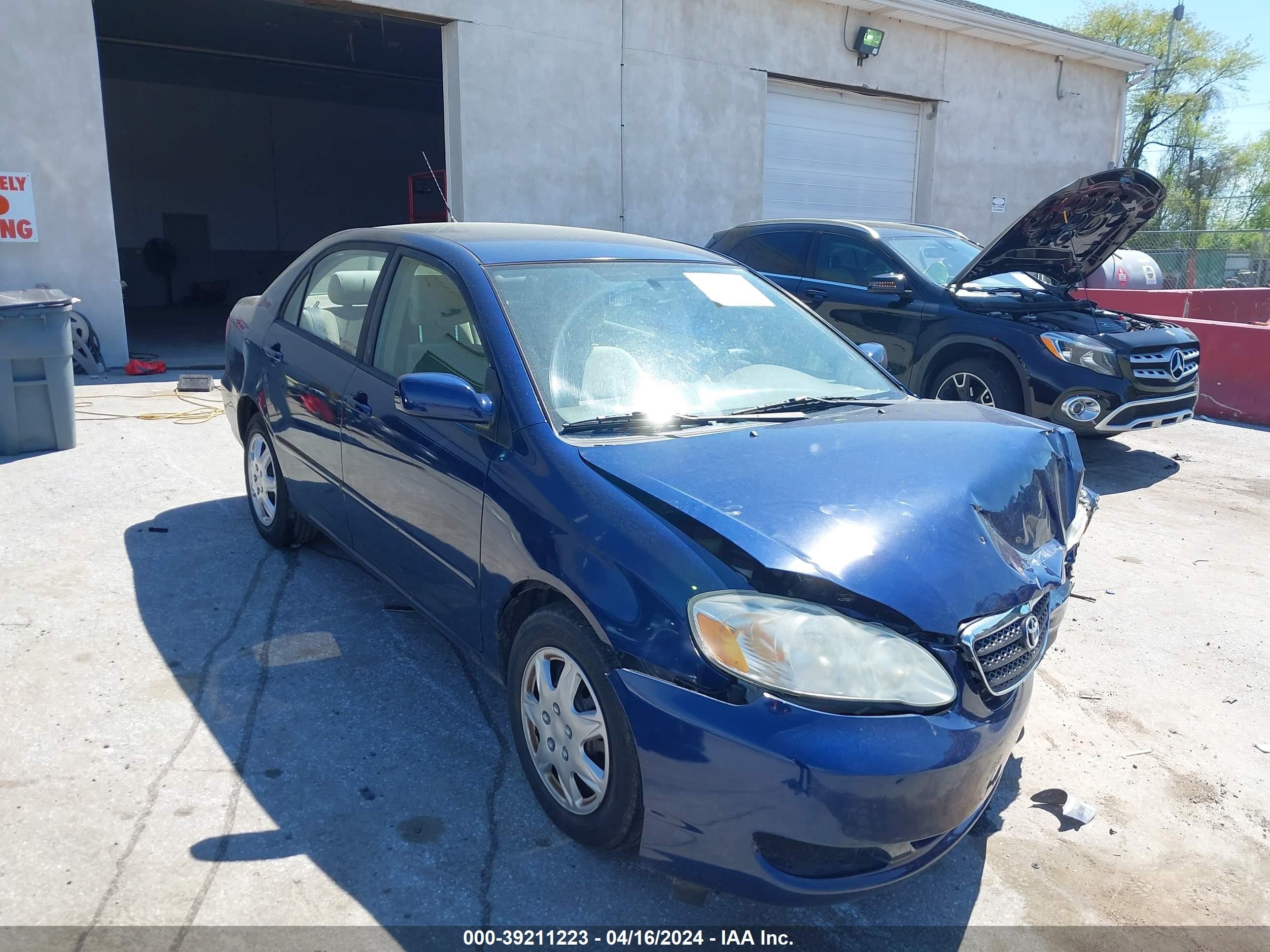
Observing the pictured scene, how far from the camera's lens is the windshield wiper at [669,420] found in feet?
9.54

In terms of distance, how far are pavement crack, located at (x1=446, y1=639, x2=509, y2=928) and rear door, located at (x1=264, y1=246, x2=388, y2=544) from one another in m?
0.84

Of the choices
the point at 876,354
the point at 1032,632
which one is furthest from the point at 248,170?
the point at 1032,632

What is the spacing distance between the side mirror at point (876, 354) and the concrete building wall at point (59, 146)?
920 centimetres

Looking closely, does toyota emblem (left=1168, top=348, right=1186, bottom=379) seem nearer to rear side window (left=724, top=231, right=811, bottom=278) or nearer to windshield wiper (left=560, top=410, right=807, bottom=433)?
rear side window (left=724, top=231, right=811, bottom=278)

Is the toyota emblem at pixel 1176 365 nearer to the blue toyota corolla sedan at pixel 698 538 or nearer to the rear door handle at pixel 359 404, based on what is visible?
the blue toyota corolla sedan at pixel 698 538

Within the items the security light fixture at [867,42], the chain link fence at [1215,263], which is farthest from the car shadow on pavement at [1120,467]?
the chain link fence at [1215,263]

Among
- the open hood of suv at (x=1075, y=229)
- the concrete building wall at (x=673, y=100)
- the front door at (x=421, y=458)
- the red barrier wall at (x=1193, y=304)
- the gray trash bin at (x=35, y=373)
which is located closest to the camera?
the front door at (x=421, y=458)

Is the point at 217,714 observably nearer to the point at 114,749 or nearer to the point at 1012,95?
the point at 114,749

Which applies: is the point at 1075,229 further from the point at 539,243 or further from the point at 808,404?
the point at 539,243

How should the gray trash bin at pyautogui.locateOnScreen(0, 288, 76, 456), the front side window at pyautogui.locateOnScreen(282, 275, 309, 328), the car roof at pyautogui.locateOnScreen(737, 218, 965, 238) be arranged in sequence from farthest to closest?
1. the car roof at pyautogui.locateOnScreen(737, 218, 965, 238)
2. the gray trash bin at pyautogui.locateOnScreen(0, 288, 76, 456)
3. the front side window at pyautogui.locateOnScreen(282, 275, 309, 328)

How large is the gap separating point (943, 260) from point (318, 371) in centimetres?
567

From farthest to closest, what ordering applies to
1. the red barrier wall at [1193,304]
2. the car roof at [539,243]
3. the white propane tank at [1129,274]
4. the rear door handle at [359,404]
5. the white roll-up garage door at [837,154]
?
the white propane tank at [1129,274] → the white roll-up garage door at [837,154] → the red barrier wall at [1193,304] → the rear door handle at [359,404] → the car roof at [539,243]

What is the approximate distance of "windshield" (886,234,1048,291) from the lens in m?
7.64

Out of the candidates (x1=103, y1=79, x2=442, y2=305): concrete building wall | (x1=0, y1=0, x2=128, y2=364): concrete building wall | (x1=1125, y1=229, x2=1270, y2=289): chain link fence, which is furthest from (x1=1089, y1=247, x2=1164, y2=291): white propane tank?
(x1=103, y1=79, x2=442, y2=305): concrete building wall
